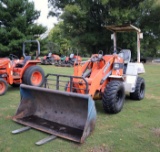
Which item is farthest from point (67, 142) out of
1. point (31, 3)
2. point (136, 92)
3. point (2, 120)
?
point (31, 3)

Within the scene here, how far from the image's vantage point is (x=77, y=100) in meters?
3.70

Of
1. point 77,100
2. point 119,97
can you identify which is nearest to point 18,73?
point 119,97

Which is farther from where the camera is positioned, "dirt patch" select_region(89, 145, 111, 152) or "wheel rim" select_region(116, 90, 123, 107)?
"wheel rim" select_region(116, 90, 123, 107)

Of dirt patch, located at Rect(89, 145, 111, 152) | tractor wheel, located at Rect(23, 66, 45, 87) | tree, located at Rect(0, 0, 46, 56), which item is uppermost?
tree, located at Rect(0, 0, 46, 56)

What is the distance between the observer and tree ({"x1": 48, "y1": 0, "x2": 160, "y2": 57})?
19172mm

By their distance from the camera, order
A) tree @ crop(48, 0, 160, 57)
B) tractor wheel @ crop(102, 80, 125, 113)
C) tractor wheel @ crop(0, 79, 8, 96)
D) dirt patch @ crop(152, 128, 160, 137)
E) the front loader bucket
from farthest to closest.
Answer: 1. tree @ crop(48, 0, 160, 57)
2. tractor wheel @ crop(0, 79, 8, 96)
3. tractor wheel @ crop(102, 80, 125, 113)
4. dirt patch @ crop(152, 128, 160, 137)
5. the front loader bucket

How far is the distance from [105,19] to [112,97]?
58.0ft

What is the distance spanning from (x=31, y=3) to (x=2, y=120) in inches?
630

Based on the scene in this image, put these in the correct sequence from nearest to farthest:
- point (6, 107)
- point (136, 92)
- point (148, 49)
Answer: point (6, 107)
point (136, 92)
point (148, 49)

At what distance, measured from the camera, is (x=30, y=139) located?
11.1 feet

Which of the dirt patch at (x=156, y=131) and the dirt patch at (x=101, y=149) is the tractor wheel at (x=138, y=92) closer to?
the dirt patch at (x=156, y=131)

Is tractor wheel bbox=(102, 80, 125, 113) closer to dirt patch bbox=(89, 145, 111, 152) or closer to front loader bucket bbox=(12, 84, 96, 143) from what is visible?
front loader bucket bbox=(12, 84, 96, 143)

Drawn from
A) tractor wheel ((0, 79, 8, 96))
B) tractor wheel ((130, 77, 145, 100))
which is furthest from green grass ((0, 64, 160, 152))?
tractor wheel ((0, 79, 8, 96))

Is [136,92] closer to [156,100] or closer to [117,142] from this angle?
[156,100]
